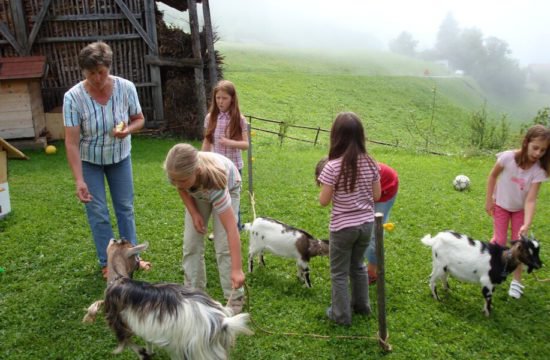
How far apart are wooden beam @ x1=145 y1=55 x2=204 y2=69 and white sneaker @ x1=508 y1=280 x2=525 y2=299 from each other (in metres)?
9.48

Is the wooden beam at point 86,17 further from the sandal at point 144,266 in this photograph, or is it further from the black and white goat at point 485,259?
the black and white goat at point 485,259

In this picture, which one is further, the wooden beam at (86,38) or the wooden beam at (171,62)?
the wooden beam at (171,62)

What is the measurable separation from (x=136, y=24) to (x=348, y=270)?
394 inches

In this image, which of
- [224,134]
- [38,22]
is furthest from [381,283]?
[38,22]

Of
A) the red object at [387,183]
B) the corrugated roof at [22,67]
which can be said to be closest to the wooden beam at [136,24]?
the corrugated roof at [22,67]

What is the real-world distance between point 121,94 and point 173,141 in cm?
803

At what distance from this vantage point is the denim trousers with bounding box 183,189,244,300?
3719 millimetres

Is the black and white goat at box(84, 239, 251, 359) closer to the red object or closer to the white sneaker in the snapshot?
the red object

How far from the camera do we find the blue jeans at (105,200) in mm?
4297

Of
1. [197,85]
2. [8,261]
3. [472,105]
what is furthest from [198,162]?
[472,105]

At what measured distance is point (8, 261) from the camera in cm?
500

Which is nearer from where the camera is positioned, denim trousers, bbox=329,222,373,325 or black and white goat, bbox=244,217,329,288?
denim trousers, bbox=329,222,373,325

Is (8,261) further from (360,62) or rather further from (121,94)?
(360,62)

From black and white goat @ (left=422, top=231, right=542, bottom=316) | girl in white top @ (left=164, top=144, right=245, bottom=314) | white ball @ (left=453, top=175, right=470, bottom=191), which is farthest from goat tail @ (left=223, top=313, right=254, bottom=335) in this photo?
white ball @ (left=453, top=175, right=470, bottom=191)
